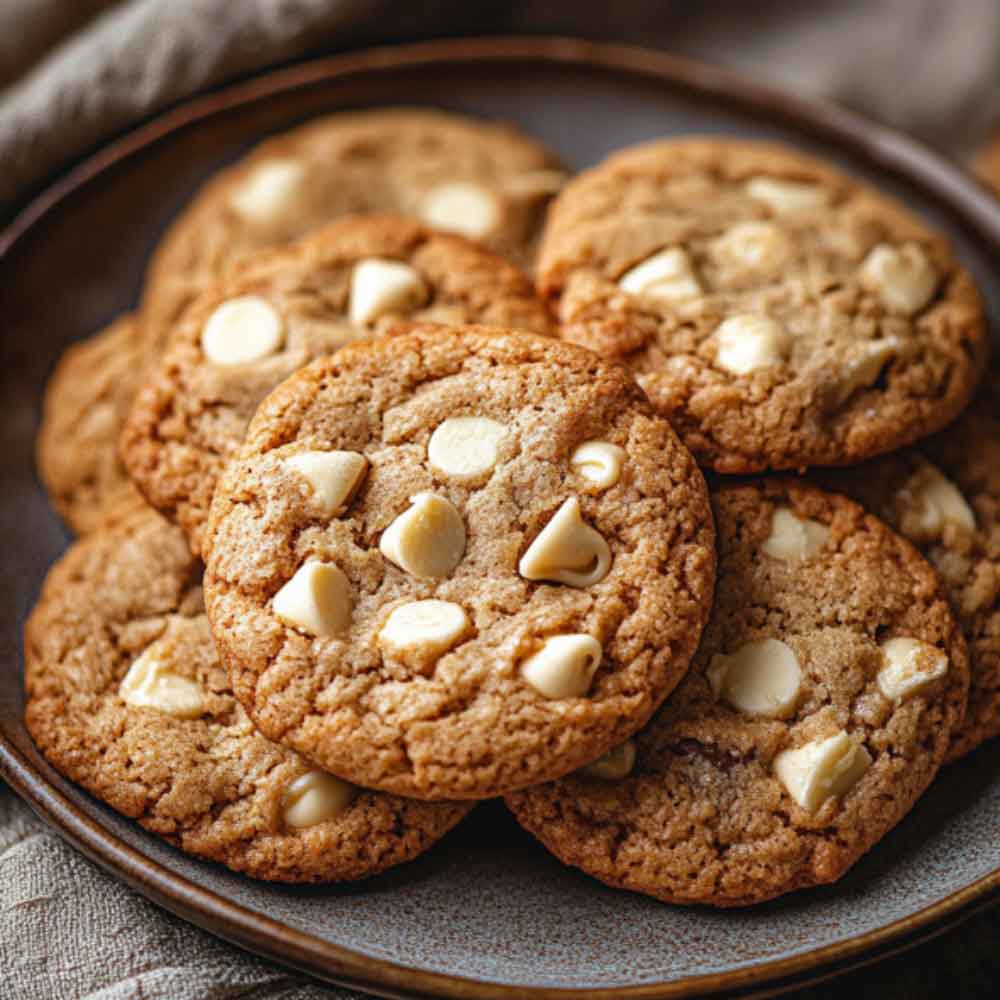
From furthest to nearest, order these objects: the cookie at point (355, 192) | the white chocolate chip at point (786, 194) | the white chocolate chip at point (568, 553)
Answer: the cookie at point (355, 192)
the white chocolate chip at point (786, 194)
the white chocolate chip at point (568, 553)

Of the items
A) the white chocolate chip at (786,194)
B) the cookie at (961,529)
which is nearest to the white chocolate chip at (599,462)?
the cookie at (961,529)

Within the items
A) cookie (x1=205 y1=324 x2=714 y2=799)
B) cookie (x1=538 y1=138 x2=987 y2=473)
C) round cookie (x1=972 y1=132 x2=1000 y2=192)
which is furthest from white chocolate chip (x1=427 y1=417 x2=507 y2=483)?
round cookie (x1=972 y1=132 x2=1000 y2=192)

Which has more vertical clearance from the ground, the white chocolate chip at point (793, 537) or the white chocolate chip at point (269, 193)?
the white chocolate chip at point (269, 193)

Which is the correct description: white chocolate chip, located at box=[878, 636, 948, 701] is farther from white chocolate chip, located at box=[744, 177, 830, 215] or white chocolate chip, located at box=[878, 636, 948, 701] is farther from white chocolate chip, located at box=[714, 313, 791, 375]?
white chocolate chip, located at box=[744, 177, 830, 215]

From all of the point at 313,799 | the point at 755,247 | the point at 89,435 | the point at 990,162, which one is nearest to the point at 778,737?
the point at 313,799

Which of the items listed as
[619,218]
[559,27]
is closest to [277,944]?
[619,218]

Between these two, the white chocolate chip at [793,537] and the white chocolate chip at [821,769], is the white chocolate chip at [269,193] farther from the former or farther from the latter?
the white chocolate chip at [821,769]

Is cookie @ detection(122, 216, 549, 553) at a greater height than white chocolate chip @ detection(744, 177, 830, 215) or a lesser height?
lesser
